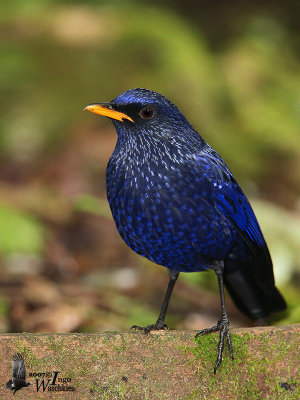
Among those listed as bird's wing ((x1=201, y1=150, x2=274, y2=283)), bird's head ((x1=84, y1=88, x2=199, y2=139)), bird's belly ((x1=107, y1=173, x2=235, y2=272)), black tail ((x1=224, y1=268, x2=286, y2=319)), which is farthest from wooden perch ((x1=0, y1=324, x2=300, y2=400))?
bird's head ((x1=84, y1=88, x2=199, y2=139))

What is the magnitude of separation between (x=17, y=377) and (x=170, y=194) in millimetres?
1220

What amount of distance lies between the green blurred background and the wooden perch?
2.30 meters

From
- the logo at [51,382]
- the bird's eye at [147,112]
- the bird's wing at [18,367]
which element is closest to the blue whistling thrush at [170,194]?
the bird's eye at [147,112]

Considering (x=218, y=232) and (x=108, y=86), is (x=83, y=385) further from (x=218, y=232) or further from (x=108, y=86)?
(x=108, y=86)

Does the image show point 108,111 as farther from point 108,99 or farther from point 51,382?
point 108,99

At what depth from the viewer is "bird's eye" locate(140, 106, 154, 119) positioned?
3.71m

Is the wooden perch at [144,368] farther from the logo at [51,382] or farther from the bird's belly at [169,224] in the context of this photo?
the bird's belly at [169,224]

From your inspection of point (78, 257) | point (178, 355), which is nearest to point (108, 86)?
point (78, 257)

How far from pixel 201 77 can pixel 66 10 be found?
2.38 m

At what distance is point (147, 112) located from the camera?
3.71 meters

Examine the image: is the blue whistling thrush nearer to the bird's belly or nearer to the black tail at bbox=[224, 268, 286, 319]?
the bird's belly

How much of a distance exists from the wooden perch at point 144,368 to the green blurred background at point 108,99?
2.30m

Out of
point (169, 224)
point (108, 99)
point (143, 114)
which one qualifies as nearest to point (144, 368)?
Answer: point (169, 224)

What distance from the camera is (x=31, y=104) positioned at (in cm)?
886
